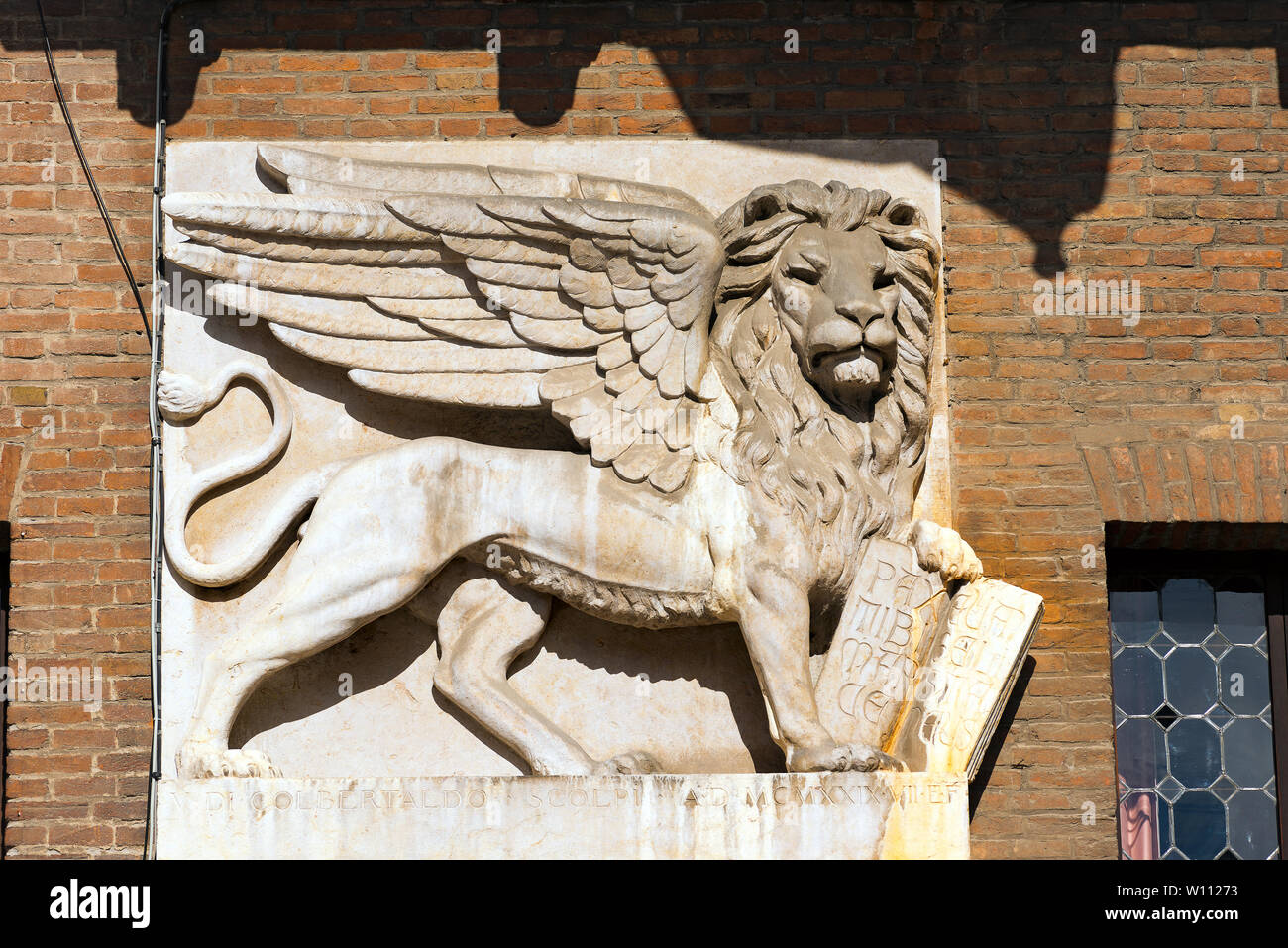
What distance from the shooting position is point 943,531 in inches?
209

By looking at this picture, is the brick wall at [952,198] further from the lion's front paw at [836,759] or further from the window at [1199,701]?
the lion's front paw at [836,759]

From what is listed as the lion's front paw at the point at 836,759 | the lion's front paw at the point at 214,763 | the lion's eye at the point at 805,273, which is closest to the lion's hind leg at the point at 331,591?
the lion's front paw at the point at 214,763

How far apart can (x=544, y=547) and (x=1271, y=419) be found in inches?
91.4

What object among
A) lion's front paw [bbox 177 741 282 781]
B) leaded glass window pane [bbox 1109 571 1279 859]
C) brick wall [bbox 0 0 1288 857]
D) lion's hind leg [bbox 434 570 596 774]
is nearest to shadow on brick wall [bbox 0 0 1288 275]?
brick wall [bbox 0 0 1288 857]

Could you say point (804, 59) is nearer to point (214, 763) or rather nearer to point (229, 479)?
point (229, 479)

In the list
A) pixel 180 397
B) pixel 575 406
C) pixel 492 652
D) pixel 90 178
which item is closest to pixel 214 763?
pixel 492 652

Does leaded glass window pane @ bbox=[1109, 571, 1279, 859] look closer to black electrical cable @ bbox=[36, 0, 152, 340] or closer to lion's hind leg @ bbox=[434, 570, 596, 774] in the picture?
lion's hind leg @ bbox=[434, 570, 596, 774]

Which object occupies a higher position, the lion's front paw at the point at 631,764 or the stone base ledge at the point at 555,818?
the lion's front paw at the point at 631,764

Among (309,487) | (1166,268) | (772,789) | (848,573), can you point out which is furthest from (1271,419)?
(309,487)

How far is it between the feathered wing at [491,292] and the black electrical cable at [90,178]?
0.29m

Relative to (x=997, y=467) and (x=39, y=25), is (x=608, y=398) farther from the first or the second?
(x=39, y=25)

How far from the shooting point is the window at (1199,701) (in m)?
5.68

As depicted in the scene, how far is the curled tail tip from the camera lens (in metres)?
5.43

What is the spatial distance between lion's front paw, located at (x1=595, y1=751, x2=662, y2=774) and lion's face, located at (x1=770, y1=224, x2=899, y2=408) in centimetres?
118
